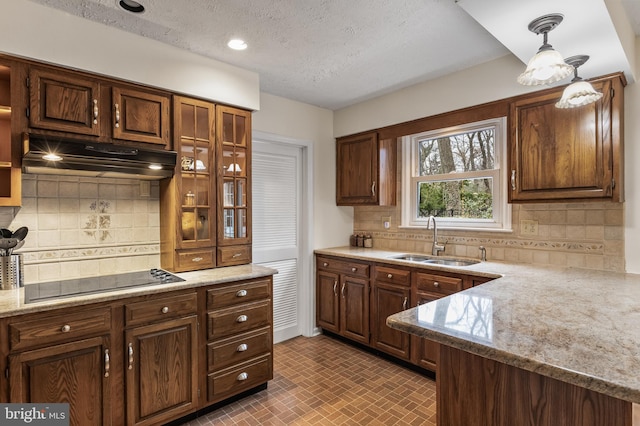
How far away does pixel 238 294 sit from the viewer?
7.92 feet

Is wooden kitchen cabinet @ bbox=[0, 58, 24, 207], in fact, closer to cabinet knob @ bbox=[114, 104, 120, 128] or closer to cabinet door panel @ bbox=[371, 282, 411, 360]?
cabinet knob @ bbox=[114, 104, 120, 128]

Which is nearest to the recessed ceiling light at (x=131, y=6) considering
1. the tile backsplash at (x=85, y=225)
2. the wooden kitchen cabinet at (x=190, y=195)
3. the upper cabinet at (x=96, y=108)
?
the upper cabinet at (x=96, y=108)

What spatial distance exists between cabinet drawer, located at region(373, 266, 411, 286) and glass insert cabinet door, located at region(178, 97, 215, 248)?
1525mm

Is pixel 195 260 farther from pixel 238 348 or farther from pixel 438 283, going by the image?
pixel 438 283

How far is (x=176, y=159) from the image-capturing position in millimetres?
2385

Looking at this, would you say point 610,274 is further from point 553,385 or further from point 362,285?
point 362,285

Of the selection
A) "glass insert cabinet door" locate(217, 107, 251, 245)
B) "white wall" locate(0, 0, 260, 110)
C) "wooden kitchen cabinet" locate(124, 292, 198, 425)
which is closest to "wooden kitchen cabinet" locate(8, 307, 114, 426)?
"wooden kitchen cabinet" locate(124, 292, 198, 425)

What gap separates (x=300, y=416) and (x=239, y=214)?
1.55m

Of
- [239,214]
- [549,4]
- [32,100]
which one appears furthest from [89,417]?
[549,4]

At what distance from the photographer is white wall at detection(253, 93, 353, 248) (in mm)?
3465

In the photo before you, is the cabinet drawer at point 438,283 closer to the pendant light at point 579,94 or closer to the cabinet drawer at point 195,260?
the pendant light at point 579,94

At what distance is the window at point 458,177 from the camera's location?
2.97 m

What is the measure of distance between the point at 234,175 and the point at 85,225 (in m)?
1.09

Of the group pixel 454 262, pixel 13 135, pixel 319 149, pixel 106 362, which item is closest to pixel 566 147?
pixel 454 262
